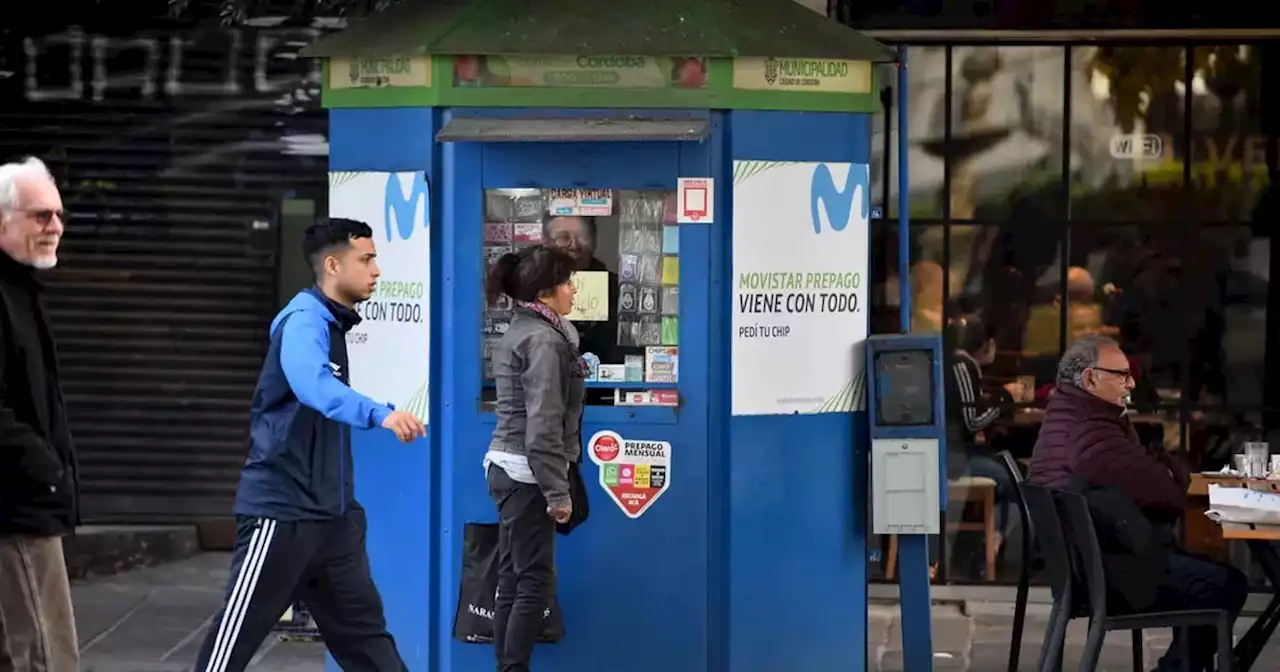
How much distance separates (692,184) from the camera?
275 inches

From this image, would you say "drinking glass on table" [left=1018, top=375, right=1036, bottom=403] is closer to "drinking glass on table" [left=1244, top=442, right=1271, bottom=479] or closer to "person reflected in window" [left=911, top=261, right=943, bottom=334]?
"person reflected in window" [left=911, top=261, right=943, bottom=334]

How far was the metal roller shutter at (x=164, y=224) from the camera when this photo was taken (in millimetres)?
10648

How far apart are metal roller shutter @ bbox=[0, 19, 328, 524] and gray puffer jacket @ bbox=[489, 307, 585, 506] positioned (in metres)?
4.36

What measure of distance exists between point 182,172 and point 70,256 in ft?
2.59

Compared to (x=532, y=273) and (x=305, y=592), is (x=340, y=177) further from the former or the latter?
(x=305, y=592)

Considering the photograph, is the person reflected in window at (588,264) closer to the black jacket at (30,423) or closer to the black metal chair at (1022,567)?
the black metal chair at (1022,567)

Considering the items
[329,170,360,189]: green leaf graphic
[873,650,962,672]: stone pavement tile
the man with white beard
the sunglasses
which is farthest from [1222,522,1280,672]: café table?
the sunglasses

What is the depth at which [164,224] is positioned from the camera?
35.2 feet

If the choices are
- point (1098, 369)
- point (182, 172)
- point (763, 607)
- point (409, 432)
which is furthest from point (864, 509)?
point (182, 172)

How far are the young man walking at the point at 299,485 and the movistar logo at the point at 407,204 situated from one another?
2.62ft

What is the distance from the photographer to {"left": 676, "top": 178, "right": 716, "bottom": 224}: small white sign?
697cm

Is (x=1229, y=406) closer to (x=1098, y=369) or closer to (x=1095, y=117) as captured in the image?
(x=1095, y=117)

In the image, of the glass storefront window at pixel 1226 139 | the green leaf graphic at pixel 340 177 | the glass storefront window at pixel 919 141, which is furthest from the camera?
the glass storefront window at pixel 919 141

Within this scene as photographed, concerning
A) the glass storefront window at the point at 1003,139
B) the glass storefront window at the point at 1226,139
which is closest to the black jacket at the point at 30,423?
the glass storefront window at the point at 1003,139
